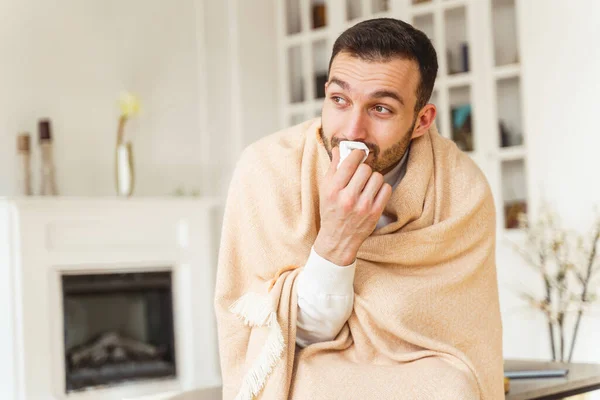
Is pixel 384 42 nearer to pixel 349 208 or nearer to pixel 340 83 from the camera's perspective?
pixel 340 83

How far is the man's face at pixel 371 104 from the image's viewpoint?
5.35ft

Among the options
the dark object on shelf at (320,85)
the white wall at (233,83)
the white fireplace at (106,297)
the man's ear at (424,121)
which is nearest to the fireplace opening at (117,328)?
the white fireplace at (106,297)

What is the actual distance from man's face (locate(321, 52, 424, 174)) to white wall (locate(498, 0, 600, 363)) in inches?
100

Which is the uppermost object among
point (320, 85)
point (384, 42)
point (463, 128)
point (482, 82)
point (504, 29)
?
point (504, 29)

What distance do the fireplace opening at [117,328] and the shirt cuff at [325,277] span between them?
3.10m

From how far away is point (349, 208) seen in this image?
4.99ft

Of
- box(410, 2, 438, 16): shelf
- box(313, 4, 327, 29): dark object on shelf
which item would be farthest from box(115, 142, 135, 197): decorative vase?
box(410, 2, 438, 16): shelf

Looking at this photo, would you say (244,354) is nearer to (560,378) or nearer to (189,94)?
(560,378)

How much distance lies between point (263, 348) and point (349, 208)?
1.00 ft

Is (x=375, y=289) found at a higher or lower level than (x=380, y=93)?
lower

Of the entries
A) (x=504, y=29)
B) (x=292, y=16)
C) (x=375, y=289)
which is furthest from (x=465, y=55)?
(x=375, y=289)

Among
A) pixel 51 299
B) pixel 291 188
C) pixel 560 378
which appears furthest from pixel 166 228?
pixel 291 188

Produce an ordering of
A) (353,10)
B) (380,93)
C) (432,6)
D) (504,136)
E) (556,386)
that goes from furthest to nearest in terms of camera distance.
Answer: (353,10), (432,6), (504,136), (556,386), (380,93)

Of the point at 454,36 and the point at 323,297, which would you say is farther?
the point at 454,36
